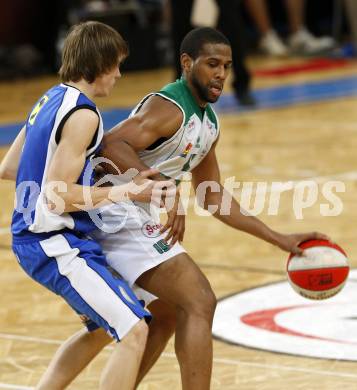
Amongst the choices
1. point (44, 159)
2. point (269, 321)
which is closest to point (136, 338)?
point (44, 159)

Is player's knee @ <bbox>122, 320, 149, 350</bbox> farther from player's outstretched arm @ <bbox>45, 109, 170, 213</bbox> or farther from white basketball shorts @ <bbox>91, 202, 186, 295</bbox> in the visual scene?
player's outstretched arm @ <bbox>45, 109, 170, 213</bbox>

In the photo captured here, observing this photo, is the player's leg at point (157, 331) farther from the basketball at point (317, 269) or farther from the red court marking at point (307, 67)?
the red court marking at point (307, 67)

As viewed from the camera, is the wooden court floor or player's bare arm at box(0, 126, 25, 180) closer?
player's bare arm at box(0, 126, 25, 180)

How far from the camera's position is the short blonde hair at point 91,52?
4.05 metres

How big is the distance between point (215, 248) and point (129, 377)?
322 centimetres

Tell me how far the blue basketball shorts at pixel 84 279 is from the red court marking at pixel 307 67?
1209 centimetres

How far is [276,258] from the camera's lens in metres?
6.84

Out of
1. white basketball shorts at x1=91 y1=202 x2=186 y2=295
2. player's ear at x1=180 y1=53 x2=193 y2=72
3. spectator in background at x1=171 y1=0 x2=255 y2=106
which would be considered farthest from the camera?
spectator in background at x1=171 y1=0 x2=255 y2=106

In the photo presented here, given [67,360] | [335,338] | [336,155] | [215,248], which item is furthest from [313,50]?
[67,360]

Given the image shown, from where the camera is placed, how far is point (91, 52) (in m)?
4.05

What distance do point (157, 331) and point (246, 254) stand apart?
257 cm

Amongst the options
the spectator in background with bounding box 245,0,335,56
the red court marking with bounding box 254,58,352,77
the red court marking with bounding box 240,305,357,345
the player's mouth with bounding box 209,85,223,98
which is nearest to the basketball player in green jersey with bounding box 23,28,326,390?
the player's mouth with bounding box 209,85,223,98

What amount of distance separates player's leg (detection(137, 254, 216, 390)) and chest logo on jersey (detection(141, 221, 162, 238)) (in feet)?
0.40

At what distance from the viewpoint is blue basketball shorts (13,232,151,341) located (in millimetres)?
3932
